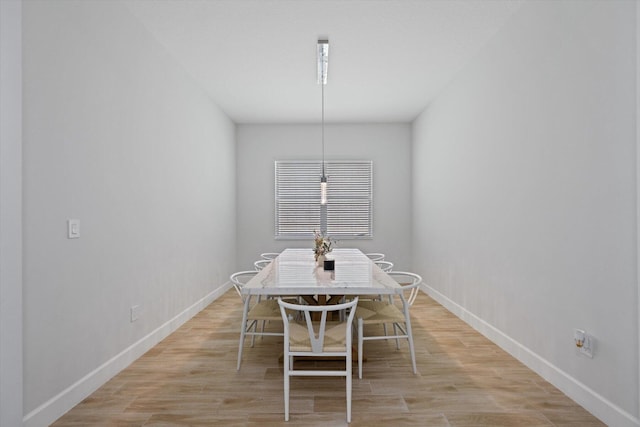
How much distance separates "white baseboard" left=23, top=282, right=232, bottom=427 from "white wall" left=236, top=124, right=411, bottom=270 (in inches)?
113

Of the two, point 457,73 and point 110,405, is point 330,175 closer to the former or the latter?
point 457,73

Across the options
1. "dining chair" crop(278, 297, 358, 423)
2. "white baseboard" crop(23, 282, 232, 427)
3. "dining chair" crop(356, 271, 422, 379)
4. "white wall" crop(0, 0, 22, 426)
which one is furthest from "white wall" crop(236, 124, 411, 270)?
"white wall" crop(0, 0, 22, 426)

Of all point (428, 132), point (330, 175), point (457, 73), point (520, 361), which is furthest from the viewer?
point (330, 175)

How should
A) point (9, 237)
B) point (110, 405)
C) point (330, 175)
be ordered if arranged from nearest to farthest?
point (9, 237), point (110, 405), point (330, 175)

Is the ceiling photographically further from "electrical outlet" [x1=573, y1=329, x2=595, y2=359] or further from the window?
"electrical outlet" [x1=573, y1=329, x2=595, y2=359]

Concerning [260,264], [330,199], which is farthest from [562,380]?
[330,199]

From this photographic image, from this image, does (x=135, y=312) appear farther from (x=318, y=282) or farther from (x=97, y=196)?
(x=318, y=282)

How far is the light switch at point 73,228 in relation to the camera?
252 cm

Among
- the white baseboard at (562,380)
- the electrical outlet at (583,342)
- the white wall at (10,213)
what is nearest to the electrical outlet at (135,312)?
the white wall at (10,213)

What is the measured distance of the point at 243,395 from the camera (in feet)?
8.73

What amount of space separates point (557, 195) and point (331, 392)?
1990 mm

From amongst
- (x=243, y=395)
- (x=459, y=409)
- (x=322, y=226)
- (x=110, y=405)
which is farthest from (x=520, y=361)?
(x=322, y=226)

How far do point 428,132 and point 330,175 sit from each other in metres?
1.86

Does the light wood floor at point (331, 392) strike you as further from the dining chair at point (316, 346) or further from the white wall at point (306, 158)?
the white wall at point (306, 158)
